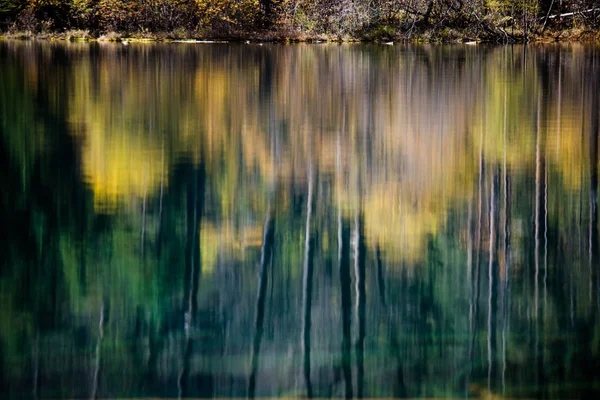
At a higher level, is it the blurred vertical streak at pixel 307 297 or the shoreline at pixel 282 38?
the shoreline at pixel 282 38

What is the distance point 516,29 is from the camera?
33469 mm

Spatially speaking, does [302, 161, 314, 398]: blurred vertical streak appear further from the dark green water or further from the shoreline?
the shoreline

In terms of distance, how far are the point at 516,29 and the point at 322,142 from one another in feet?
86.1

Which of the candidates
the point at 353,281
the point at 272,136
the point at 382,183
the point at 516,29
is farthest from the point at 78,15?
the point at 353,281

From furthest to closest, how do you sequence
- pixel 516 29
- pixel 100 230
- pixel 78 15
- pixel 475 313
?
pixel 78 15 → pixel 516 29 → pixel 100 230 → pixel 475 313

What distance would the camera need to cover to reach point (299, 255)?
4.95 metres

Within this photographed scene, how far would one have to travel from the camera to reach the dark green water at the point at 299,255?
11.5 feet

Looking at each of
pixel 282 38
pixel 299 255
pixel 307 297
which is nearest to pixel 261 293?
pixel 307 297

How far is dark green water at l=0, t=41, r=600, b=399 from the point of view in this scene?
11.5 ft

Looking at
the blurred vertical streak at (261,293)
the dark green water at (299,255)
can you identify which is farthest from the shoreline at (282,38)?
the blurred vertical streak at (261,293)

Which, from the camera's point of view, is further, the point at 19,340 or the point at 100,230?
the point at 100,230

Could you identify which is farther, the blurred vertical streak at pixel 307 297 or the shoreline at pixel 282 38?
the shoreline at pixel 282 38

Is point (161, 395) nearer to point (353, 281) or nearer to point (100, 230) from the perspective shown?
point (353, 281)

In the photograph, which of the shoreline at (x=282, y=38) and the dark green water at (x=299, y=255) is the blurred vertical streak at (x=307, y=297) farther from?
the shoreline at (x=282, y=38)
